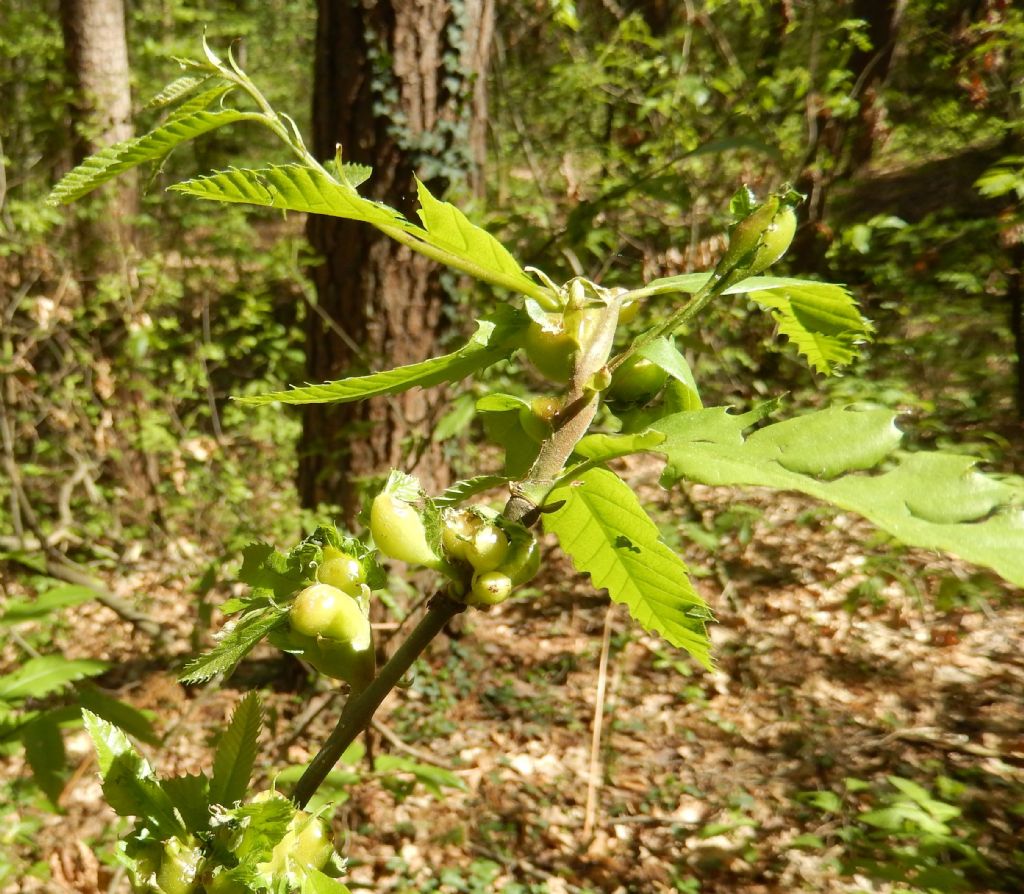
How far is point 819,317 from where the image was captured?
70cm

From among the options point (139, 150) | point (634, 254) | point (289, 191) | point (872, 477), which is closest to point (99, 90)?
point (634, 254)

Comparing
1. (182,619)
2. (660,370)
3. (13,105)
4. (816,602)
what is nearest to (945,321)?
(816,602)

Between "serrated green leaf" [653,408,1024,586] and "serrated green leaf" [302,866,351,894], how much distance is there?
0.37 meters

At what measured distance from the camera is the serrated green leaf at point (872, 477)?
401 millimetres

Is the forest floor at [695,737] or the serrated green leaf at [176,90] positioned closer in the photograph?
the serrated green leaf at [176,90]

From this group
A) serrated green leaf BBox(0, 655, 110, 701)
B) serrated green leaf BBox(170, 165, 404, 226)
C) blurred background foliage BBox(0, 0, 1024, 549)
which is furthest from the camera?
blurred background foliage BBox(0, 0, 1024, 549)

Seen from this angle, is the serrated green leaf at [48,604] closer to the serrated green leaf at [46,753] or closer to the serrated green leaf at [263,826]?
the serrated green leaf at [46,753]

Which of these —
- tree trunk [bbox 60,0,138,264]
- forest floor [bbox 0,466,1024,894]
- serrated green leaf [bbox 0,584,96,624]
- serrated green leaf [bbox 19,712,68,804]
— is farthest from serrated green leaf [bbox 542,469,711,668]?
tree trunk [bbox 60,0,138,264]

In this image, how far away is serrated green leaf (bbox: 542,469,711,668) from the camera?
560 mm

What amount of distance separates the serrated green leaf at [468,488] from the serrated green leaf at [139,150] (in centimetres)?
31

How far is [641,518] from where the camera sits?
55 cm

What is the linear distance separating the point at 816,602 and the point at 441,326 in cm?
275

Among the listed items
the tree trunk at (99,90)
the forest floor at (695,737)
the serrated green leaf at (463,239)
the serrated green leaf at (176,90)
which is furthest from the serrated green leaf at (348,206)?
the tree trunk at (99,90)

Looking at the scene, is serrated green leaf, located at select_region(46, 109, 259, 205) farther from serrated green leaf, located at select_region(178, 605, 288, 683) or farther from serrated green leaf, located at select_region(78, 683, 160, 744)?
serrated green leaf, located at select_region(78, 683, 160, 744)
